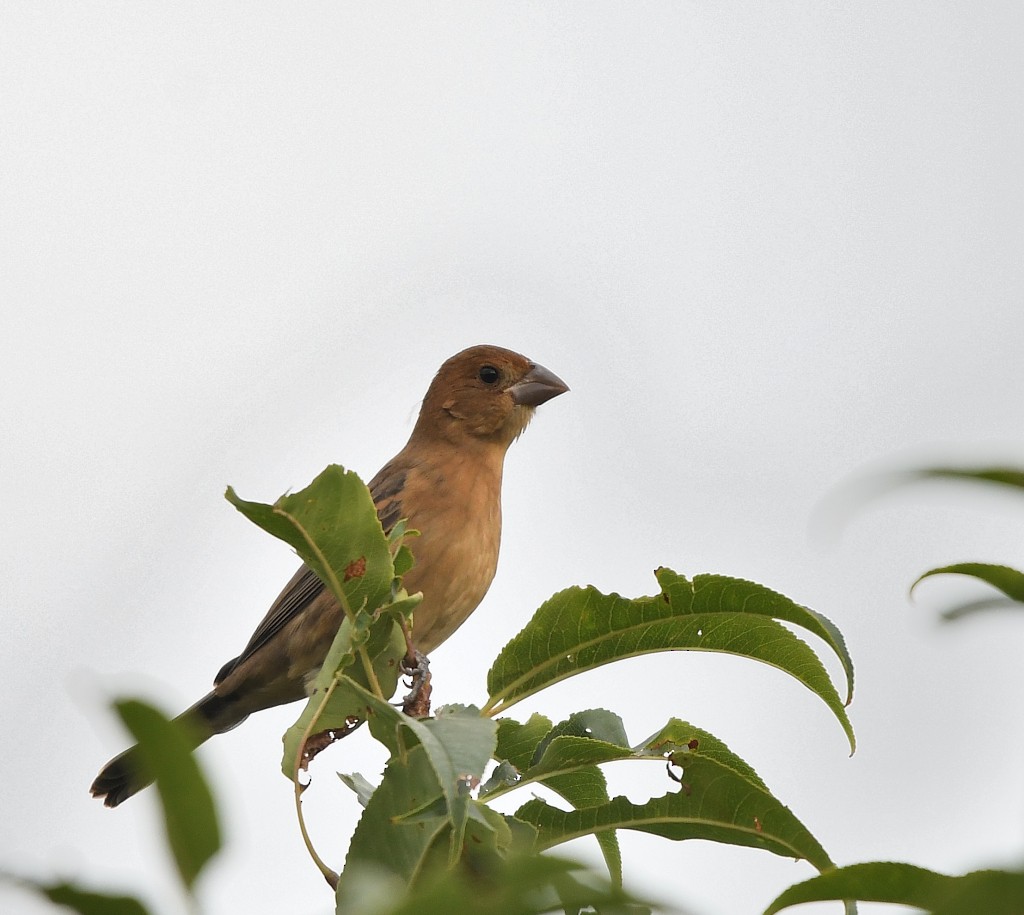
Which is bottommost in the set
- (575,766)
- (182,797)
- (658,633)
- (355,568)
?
(182,797)

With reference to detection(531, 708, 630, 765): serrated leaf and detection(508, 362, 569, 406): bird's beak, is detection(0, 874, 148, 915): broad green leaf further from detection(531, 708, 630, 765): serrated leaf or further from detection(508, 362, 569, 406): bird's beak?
detection(508, 362, 569, 406): bird's beak

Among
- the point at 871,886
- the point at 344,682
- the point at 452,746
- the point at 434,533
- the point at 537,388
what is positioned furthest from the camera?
the point at 537,388

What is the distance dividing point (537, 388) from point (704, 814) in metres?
4.09

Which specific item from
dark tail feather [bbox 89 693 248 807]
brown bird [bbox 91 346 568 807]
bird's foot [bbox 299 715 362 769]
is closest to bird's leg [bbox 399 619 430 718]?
bird's foot [bbox 299 715 362 769]

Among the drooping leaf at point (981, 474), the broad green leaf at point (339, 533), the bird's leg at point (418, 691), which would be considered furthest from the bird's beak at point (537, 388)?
the drooping leaf at point (981, 474)

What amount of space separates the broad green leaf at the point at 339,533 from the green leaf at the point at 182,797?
5.41 feet

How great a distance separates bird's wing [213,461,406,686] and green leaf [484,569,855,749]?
2897 millimetres

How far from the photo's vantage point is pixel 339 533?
3.04 metres

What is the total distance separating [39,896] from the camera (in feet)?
4.06

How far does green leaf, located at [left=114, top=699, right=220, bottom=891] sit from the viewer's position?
1.24m

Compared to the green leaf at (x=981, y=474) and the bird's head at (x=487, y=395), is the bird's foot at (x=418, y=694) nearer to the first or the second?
the green leaf at (x=981, y=474)

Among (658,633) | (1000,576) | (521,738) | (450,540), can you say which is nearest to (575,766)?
(521,738)

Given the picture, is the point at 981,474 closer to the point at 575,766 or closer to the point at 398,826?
the point at 398,826

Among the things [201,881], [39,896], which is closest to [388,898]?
[201,881]
